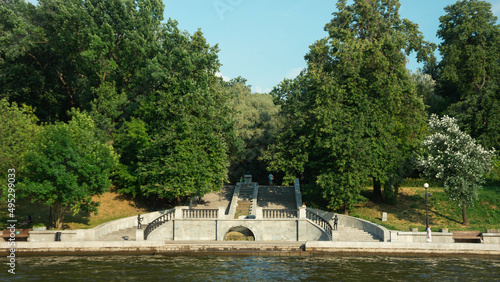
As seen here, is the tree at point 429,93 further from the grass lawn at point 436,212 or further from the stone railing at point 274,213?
the stone railing at point 274,213

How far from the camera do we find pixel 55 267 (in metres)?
23.1

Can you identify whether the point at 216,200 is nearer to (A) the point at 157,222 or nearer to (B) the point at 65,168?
(A) the point at 157,222

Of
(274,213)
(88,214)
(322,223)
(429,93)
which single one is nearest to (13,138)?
(88,214)

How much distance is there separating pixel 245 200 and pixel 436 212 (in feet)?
54.6

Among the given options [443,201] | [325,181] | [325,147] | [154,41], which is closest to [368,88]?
[325,147]

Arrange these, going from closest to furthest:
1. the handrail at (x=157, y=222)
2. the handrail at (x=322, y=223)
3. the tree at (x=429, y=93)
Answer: the handrail at (x=322, y=223) → the handrail at (x=157, y=222) → the tree at (x=429, y=93)

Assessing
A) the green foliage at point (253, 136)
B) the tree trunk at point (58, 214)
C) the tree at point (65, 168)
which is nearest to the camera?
the tree at point (65, 168)

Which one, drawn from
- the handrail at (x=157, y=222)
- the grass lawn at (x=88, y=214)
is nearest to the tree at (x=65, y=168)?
the grass lawn at (x=88, y=214)

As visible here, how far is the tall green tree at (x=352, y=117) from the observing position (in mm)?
35844

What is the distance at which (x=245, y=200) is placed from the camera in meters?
39.5

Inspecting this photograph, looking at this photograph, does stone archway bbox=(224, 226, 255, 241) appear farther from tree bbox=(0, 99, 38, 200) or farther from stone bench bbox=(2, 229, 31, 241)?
tree bbox=(0, 99, 38, 200)

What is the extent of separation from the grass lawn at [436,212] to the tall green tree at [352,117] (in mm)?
1664

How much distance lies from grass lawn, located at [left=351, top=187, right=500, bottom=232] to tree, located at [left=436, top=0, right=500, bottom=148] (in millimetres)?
7931

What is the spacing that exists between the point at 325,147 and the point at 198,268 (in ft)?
55.2
